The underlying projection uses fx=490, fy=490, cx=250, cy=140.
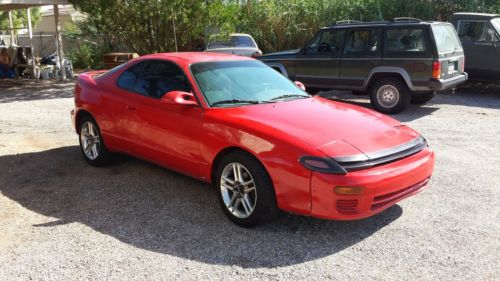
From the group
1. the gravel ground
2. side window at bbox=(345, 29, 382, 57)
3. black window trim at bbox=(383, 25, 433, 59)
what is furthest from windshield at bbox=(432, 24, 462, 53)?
the gravel ground

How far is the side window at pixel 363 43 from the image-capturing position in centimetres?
1000

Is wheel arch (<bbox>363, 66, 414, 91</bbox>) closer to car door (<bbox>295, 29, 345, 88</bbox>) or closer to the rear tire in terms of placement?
car door (<bbox>295, 29, 345, 88</bbox>)

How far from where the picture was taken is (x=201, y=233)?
165 inches

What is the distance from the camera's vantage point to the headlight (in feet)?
12.2

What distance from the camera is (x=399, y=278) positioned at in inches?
135

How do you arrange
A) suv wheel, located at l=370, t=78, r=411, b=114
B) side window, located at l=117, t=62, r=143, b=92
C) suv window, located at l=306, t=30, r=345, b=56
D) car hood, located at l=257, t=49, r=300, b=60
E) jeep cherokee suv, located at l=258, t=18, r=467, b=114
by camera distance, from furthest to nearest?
car hood, located at l=257, t=49, r=300, b=60 → suv window, located at l=306, t=30, r=345, b=56 → suv wheel, located at l=370, t=78, r=411, b=114 → jeep cherokee suv, located at l=258, t=18, r=467, b=114 → side window, located at l=117, t=62, r=143, b=92

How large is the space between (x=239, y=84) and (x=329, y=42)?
6.28 metres

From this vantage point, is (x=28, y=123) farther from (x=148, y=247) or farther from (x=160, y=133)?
(x=148, y=247)

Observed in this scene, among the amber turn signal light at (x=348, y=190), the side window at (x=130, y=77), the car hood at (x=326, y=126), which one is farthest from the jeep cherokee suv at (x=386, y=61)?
the amber turn signal light at (x=348, y=190)

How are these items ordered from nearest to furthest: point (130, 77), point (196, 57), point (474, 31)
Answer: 1. point (196, 57)
2. point (130, 77)
3. point (474, 31)

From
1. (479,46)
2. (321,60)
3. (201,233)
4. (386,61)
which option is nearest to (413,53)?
(386,61)

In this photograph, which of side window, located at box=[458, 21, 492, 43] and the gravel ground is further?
side window, located at box=[458, 21, 492, 43]

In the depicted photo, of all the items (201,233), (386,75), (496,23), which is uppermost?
(496,23)

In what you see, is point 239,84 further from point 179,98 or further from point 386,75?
point 386,75
